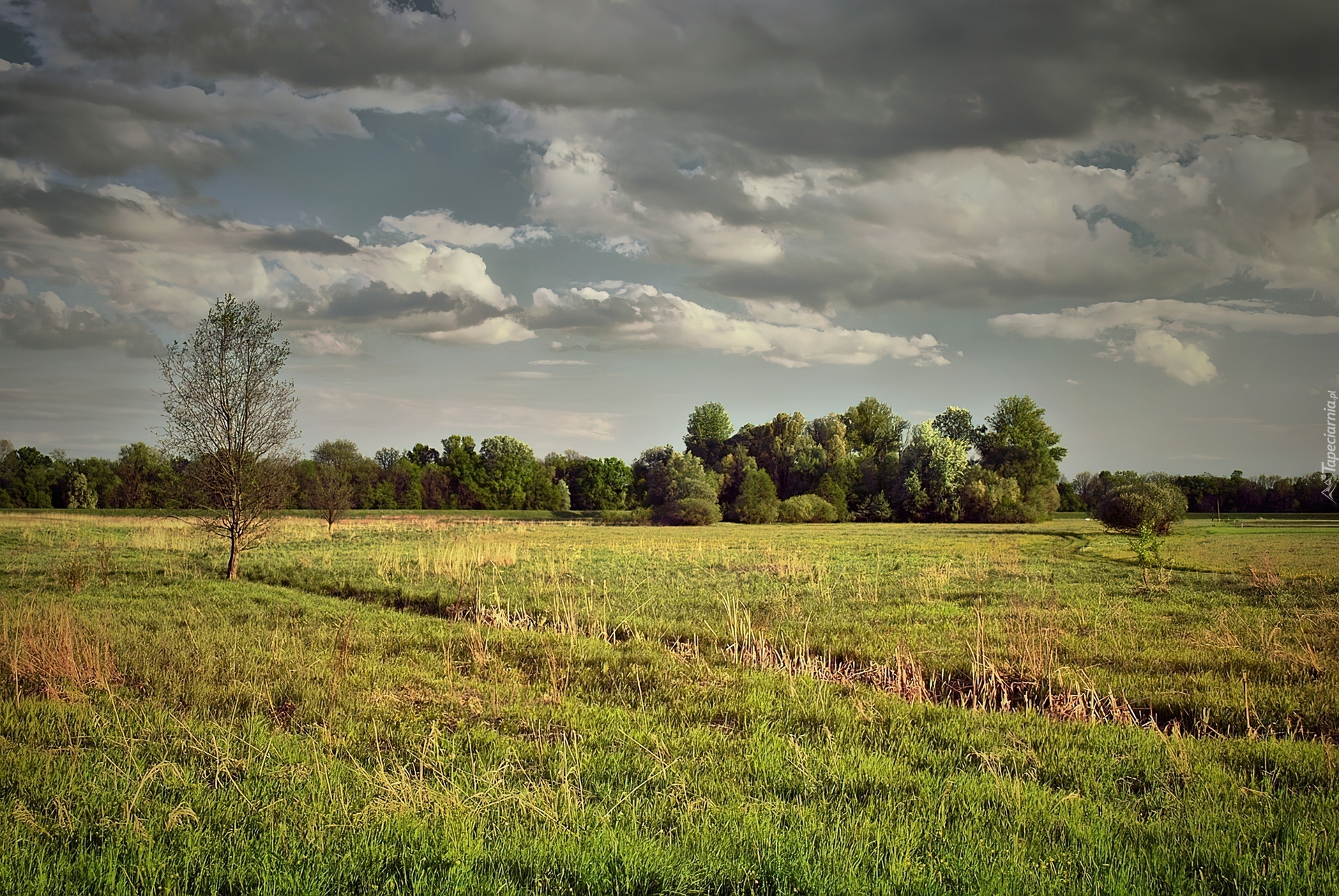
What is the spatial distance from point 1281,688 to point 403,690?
11.8 m

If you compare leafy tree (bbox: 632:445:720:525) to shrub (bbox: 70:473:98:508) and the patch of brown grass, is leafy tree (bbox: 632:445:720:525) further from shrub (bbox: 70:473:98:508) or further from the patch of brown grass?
the patch of brown grass

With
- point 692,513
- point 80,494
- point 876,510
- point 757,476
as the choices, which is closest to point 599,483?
point 757,476

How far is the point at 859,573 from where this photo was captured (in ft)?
77.1

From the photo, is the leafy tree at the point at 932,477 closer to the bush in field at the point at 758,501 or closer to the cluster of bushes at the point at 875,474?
the cluster of bushes at the point at 875,474

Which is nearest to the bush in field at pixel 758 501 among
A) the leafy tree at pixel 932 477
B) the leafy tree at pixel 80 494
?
the leafy tree at pixel 932 477

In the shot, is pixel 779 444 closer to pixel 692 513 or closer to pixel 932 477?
pixel 932 477

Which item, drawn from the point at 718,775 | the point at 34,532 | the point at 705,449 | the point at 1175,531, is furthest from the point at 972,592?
the point at 705,449

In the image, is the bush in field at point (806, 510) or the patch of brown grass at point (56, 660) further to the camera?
the bush in field at point (806, 510)

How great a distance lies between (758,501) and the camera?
75.4 metres

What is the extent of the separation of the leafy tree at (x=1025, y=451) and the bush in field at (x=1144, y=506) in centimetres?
3155

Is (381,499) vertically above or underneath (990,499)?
underneath

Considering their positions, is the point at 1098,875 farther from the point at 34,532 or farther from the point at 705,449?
the point at 705,449

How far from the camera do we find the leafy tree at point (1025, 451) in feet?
245

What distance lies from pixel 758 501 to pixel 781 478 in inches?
620
